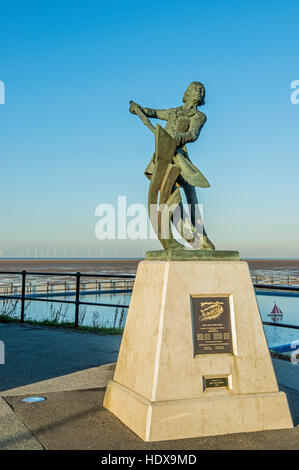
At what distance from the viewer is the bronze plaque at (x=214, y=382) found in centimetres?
408

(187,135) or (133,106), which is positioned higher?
(133,106)

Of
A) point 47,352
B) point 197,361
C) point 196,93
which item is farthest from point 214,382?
point 47,352

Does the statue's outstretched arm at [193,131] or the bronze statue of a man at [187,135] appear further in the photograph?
the statue's outstretched arm at [193,131]

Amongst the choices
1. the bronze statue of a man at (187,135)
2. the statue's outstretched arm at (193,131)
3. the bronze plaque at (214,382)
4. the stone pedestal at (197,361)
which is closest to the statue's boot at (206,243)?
the bronze statue of a man at (187,135)

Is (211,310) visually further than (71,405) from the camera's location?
No

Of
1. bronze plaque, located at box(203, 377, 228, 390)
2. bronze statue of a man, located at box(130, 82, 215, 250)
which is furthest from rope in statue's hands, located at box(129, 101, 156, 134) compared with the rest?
bronze plaque, located at box(203, 377, 228, 390)

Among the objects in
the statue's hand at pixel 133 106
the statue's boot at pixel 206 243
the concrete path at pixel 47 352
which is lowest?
the concrete path at pixel 47 352

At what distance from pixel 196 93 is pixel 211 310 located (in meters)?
2.33

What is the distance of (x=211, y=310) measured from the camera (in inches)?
167

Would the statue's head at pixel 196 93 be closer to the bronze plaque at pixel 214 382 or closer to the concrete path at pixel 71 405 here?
the bronze plaque at pixel 214 382

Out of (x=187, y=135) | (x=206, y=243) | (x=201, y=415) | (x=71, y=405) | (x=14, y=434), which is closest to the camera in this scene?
(x=14, y=434)

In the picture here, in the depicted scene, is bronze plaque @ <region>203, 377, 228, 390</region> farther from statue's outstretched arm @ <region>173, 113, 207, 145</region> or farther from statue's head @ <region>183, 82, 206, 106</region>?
statue's head @ <region>183, 82, 206, 106</region>

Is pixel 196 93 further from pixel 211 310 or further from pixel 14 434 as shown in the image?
pixel 14 434
